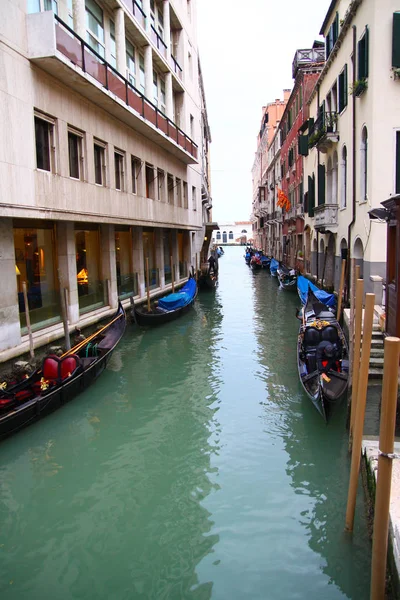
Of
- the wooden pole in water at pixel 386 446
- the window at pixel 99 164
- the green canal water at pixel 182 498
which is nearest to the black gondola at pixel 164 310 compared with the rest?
the window at pixel 99 164

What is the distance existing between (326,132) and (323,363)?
10078mm

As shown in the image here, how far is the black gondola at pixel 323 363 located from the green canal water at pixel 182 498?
16.8 inches

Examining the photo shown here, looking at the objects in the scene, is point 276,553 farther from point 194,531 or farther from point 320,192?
point 320,192

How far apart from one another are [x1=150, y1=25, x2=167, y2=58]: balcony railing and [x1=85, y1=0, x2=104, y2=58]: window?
11.7ft

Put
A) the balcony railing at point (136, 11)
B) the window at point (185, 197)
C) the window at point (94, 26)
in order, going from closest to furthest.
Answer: the window at point (94, 26) → the balcony railing at point (136, 11) → the window at point (185, 197)

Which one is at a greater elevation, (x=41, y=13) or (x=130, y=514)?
(x=41, y=13)

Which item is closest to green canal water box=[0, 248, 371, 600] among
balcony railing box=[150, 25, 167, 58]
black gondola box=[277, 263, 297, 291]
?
balcony railing box=[150, 25, 167, 58]

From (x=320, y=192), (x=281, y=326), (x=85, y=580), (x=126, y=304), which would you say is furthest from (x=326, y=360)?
(x=320, y=192)

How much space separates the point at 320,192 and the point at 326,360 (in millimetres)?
10762

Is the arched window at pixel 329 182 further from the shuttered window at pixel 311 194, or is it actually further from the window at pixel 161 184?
the window at pixel 161 184

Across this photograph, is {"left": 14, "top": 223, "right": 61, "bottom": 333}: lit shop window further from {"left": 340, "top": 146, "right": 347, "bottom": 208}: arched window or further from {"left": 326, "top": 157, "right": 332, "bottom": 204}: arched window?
{"left": 326, "top": 157, "right": 332, "bottom": 204}: arched window

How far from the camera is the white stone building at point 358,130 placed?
11.1m

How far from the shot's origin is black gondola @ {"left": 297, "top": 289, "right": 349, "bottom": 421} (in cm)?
655

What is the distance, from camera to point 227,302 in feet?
66.5
